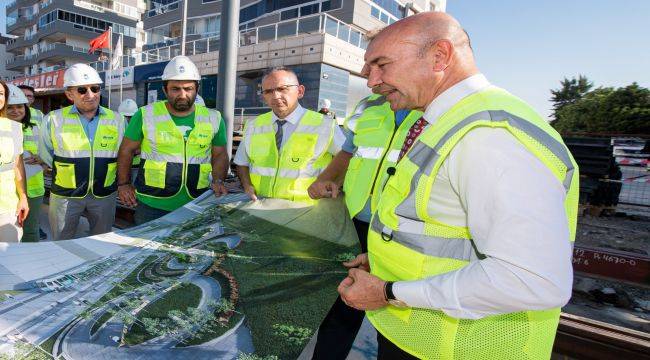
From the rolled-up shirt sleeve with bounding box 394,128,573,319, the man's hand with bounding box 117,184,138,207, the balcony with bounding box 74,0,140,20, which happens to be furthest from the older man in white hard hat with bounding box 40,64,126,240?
the balcony with bounding box 74,0,140,20

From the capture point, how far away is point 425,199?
1.11 m

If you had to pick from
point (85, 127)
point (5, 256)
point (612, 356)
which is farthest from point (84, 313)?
point (612, 356)

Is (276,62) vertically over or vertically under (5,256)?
over

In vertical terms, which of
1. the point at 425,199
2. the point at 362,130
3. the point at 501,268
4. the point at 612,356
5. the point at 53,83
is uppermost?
the point at 53,83

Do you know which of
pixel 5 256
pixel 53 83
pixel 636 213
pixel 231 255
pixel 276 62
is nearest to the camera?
pixel 5 256

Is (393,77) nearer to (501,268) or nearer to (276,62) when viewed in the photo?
(501,268)

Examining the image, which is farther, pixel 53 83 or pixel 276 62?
pixel 53 83

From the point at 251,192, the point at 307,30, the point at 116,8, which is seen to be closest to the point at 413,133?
the point at 251,192

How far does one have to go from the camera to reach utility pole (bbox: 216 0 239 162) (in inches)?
210

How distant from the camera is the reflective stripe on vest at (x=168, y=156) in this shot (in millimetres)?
3393

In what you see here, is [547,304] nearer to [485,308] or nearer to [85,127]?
[485,308]

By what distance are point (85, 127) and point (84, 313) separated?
106 inches

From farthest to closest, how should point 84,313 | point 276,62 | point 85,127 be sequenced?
1. point 276,62
2. point 85,127
3. point 84,313

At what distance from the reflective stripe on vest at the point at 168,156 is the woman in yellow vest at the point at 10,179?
101 cm
